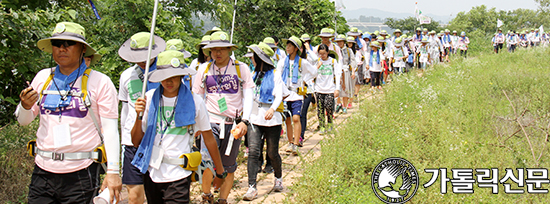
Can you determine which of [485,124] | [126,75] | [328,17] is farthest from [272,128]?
[328,17]

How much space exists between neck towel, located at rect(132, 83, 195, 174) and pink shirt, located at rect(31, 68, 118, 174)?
288 mm

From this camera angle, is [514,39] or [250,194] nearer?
[250,194]

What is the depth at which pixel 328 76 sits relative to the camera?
31.9 feet

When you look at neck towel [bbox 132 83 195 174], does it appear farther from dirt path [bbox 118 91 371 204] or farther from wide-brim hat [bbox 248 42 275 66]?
wide-brim hat [bbox 248 42 275 66]

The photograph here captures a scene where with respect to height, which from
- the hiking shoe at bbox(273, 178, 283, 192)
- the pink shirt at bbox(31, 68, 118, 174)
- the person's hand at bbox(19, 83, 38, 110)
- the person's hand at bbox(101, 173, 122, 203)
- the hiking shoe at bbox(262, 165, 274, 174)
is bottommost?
the hiking shoe at bbox(262, 165, 274, 174)

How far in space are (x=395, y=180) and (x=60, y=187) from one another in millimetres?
3665

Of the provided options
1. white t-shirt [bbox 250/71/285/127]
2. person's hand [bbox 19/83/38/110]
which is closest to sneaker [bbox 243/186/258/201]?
white t-shirt [bbox 250/71/285/127]

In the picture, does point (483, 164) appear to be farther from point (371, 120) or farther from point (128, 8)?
point (128, 8)

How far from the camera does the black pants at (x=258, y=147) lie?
19.7 ft

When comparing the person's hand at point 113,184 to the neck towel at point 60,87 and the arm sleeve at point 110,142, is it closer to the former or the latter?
the arm sleeve at point 110,142

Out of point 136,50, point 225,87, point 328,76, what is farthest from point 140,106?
point 328,76

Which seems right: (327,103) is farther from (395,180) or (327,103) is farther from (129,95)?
(129,95)

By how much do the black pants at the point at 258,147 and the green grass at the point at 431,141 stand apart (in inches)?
22.1

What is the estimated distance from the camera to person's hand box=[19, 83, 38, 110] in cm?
327
